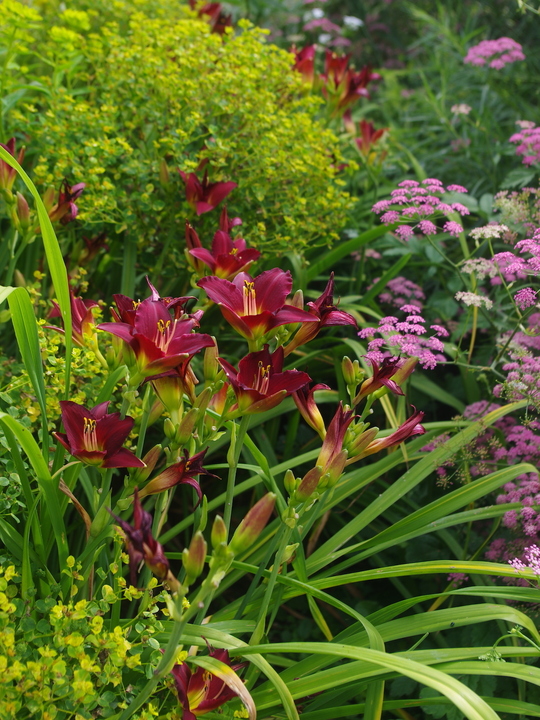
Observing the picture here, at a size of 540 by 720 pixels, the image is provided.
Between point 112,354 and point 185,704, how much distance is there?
19.0 inches

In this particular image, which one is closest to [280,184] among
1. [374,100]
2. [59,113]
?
[59,113]

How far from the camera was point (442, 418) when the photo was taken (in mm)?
1982

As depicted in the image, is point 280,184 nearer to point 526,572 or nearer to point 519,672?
point 526,572

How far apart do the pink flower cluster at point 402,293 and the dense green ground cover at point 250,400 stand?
0.7 inches

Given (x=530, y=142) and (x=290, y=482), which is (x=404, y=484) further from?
(x=530, y=142)

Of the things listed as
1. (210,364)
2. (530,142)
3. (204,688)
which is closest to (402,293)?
(530,142)

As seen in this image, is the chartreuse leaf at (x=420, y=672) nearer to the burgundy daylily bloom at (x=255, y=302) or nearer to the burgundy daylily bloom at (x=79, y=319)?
the burgundy daylily bloom at (x=255, y=302)

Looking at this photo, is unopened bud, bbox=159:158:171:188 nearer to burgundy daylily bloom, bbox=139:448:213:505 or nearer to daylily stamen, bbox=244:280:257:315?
daylily stamen, bbox=244:280:257:315

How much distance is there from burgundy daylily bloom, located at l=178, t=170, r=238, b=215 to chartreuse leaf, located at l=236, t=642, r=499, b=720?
3.07 ft

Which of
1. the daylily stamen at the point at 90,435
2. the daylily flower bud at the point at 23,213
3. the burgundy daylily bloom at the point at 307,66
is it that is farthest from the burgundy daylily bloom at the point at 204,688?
the burgundy daylily bloom at the point at 307,66

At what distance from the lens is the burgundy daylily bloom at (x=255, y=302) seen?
0.92 metres

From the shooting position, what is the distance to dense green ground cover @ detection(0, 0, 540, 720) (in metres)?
0.88

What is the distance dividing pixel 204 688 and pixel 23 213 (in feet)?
2.98

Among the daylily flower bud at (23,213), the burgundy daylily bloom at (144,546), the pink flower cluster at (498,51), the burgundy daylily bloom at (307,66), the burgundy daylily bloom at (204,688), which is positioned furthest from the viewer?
the pink flower cluster at (498,51)
